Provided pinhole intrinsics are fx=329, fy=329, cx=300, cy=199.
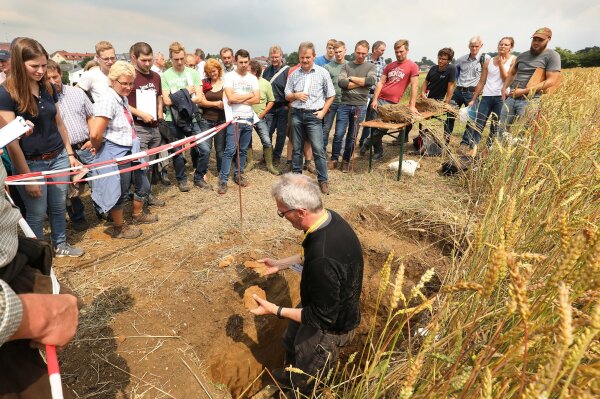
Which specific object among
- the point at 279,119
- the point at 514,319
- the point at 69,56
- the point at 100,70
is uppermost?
the point at 69,56

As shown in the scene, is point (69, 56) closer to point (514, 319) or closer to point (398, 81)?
point (398, 81)

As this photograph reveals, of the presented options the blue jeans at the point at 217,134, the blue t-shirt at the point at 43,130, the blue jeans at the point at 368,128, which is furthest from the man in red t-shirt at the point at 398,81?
the blue t-shirt at the point at 43,130

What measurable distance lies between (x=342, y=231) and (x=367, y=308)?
5.60ft

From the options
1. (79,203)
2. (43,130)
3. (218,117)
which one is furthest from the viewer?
(218,117)

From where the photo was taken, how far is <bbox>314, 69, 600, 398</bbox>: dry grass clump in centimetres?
67

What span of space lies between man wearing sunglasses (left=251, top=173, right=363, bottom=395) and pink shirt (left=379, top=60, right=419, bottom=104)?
15.8ft

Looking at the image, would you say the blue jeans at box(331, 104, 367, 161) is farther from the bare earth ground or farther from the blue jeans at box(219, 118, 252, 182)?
the blue jeans at box(219, 118, 252, 182)

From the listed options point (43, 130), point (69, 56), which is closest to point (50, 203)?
point (43, 130)

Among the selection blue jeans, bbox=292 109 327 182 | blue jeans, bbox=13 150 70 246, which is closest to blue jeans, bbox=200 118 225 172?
blue jeans, bbox=292 109 327 182

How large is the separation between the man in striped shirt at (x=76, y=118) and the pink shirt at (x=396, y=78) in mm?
4859

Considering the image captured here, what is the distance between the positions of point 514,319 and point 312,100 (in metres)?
4.27

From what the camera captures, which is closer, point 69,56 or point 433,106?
point 433,106

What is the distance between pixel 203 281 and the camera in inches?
121

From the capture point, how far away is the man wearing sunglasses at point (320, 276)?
1.92m
